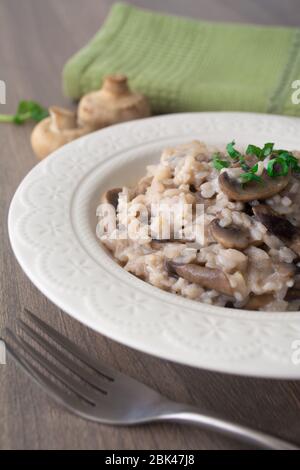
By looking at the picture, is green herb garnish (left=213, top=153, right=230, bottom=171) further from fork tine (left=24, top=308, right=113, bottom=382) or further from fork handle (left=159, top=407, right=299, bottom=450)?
fork handle (left=159, top=407, right=299, bottom=450)

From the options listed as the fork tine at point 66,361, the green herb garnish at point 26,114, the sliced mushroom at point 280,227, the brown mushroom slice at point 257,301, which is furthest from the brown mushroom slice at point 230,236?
the green herb garnish at point 26,114

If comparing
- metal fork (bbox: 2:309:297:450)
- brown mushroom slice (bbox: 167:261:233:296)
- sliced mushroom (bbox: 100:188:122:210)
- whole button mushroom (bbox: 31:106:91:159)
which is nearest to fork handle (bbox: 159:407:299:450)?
metal fork (bbox: 2:309:297:450)

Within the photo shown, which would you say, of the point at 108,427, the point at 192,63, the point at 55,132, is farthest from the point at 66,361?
the point at 192,63

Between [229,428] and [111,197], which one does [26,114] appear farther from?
[229,428]

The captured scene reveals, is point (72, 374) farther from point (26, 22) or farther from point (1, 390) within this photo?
point (26, 22)

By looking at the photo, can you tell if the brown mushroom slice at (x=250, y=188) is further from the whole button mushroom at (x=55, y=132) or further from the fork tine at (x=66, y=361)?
the whole button mushroom at (x=55, y=132)

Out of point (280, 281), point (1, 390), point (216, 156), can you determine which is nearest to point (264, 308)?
point (280, 281)

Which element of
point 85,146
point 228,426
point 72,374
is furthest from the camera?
point 85,146

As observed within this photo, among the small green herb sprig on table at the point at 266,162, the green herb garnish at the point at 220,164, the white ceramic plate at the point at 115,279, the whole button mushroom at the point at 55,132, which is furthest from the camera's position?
the whole button mushroom at the point at 55,132
